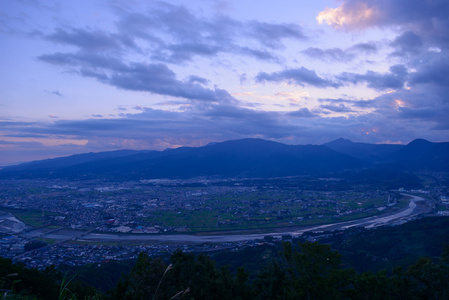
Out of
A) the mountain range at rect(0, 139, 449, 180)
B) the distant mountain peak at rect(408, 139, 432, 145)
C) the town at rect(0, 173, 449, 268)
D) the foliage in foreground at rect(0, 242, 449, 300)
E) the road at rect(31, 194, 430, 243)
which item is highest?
the distant mountain peak at rect(408, 139, 432, 145)

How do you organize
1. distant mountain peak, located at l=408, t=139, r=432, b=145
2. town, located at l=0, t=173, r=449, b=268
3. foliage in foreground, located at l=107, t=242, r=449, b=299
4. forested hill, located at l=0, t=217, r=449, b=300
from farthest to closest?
distant mountain peak, located at l=408, t=139, r=432, b=145 → town, located at l=0, t=173, r=449, b=268 → foliage in foreground, located at l=107, t=242, r=449, b=299 → forested hill, located at l=0, t=217, r=449, b=300

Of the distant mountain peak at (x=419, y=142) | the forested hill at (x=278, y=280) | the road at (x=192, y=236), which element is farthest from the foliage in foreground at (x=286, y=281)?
the distant mountain peak at (x=419, y=142)

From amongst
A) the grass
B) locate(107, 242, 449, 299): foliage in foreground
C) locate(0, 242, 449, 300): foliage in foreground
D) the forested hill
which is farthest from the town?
locate(107, 242, 449, 299): foliage in foreground

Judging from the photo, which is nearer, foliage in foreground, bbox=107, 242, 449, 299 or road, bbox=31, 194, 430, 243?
foliage in foreground, bbox=107, 242, 449, 299

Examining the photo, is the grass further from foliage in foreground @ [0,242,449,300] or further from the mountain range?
the mountain range

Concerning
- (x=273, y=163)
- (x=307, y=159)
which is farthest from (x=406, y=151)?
(x=273, y=163)

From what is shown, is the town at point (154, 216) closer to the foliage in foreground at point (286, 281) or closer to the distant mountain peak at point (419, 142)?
the foliage in foreground at point (286, 281)

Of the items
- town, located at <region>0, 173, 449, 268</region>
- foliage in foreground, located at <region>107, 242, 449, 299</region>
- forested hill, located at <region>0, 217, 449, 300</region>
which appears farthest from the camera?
town, located at <region>0, 173, 449, 268</region>
